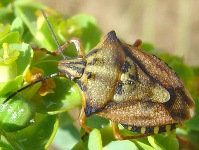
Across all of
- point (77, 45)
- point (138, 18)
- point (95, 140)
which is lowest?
point (138, 18)

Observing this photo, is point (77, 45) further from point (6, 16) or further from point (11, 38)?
point (11, 38)

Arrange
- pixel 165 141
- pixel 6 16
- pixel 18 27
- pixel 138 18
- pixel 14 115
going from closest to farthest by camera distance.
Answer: pixel 14 115 < pixel 165 141 < pixel 18 27 < pixel 6 16 < pixel 138 18

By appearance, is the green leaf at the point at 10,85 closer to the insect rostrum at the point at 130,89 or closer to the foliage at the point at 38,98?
the foliage at the point at 38,98

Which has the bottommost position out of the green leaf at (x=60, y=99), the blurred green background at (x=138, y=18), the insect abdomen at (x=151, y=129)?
the blurred green background at (x=138, y=18)

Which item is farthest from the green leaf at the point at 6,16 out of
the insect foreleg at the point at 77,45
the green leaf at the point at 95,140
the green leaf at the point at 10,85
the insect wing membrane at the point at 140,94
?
the green leaf at the point at 95,140

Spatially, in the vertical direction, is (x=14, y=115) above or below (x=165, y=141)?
above

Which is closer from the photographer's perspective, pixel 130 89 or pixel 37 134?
pixel 37 134

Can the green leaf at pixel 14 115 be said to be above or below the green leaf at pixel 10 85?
below

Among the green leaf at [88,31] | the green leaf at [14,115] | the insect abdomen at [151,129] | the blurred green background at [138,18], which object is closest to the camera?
the green leaf at [14,115]

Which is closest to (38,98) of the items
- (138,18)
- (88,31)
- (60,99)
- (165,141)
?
(60,99)

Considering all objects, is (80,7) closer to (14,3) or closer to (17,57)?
(14,3)
